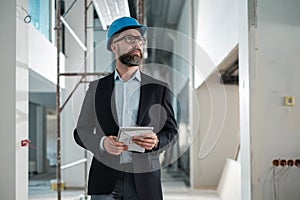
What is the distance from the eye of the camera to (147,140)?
5.22 feet

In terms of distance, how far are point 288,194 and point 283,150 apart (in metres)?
0.30

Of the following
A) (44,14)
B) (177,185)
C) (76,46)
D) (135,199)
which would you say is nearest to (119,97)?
(135,199)

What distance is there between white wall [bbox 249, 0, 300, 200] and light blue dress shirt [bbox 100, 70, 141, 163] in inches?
68.5

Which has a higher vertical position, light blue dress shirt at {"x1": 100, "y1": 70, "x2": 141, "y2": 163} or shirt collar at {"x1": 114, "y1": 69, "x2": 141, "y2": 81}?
shirt collar at {"x1": 114, "y1": 69, "x2": 141, "y2": 81}

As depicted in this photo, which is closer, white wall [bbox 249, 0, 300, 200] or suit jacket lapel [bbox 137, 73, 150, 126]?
suit jacket lapel [bbox 137, 73, 150, 126]

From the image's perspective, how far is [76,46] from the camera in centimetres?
668

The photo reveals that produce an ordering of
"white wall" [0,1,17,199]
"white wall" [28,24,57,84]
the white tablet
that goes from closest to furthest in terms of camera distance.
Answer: the white tablet
"white wall" [0,1,17,199]
"white wall" [28,24,57,84]

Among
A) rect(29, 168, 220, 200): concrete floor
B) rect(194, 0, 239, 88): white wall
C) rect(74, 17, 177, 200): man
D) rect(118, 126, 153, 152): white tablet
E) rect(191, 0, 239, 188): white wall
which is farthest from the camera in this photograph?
rect(29, 168, 220, 200): concrete floor

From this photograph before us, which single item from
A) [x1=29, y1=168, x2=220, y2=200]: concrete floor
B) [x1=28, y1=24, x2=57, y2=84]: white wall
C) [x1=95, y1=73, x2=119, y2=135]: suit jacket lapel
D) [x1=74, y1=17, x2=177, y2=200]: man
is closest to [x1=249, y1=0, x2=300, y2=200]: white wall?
[x1=74, y1=17, x2=177, y2=200]: man

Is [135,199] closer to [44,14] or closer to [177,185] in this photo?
[44,14]

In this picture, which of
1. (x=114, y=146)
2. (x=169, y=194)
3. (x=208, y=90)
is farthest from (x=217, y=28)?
(x=114, y=146)

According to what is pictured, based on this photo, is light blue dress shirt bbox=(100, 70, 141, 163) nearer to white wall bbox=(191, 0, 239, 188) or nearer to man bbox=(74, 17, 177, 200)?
man bbox=(74, 17, 177, 200)

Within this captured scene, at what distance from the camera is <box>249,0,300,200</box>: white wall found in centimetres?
323

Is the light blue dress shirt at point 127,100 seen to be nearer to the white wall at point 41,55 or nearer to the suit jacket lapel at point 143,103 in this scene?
the suit jacket lapel at point 143,103
